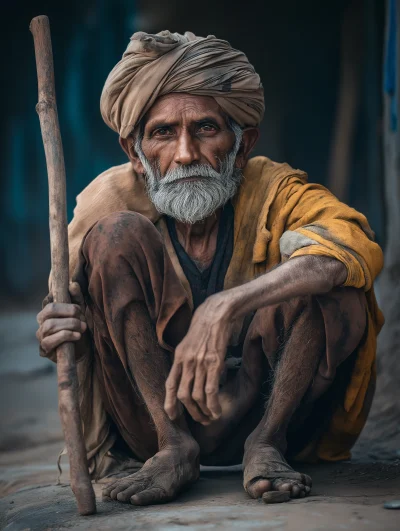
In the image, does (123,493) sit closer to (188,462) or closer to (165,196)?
(188,462)

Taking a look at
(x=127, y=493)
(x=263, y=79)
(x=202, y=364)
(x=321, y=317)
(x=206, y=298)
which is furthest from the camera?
(x=263, y=79)

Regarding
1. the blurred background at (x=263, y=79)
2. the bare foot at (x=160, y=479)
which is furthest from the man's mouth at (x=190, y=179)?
the blurred background at (x=263, y=79)

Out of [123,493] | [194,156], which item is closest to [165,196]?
[194,156]

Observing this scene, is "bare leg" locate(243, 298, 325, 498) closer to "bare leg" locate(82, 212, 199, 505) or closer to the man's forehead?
"bare leg" locate(82, 212, 199, 505)

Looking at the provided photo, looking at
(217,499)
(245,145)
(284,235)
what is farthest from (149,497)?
(245,145)

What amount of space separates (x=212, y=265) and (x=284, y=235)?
0.51 metres

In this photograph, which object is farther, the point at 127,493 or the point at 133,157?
the point at 133,157

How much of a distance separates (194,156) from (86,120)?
3523mm

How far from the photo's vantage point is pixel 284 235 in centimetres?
314

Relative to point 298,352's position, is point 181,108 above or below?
above

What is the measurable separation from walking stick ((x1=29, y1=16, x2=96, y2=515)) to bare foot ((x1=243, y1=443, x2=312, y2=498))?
51cm

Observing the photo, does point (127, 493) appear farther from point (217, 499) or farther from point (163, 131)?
point (163, 131)

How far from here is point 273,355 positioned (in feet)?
10.3

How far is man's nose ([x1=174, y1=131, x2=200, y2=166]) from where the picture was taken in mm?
3510
